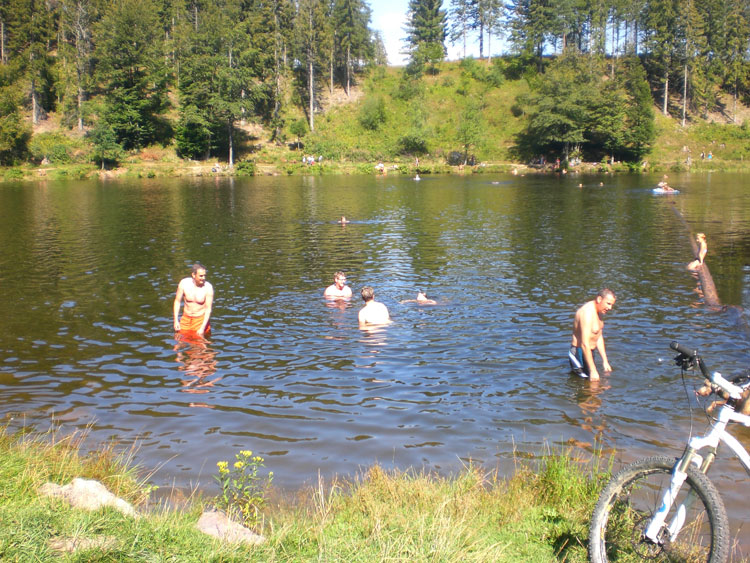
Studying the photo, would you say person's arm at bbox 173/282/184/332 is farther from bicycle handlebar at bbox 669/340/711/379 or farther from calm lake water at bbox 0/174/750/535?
bicycle handlebar at bbox 669/340/711/379

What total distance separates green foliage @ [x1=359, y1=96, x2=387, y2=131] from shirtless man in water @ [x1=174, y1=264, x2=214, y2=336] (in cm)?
7977

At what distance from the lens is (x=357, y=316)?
1552 cm

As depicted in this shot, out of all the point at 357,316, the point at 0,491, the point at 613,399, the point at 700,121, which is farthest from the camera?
the point at 700,121

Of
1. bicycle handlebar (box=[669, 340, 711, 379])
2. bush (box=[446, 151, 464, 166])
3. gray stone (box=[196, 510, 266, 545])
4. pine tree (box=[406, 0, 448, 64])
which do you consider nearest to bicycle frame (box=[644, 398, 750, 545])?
bicycle handlebar (box=[669, 340, 711, 379])

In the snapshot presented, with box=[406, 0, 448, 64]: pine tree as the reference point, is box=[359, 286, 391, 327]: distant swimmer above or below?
below

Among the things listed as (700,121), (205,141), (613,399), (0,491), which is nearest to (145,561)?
(0,491)

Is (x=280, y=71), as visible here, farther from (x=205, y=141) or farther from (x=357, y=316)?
(x=357, y=316)

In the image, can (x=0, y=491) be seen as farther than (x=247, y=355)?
No

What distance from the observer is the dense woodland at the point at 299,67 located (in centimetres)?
7562

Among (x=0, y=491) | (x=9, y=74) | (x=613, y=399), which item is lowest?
(x=613, y=399)

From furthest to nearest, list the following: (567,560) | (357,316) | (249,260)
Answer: (249,260), (357,316), (567,560)

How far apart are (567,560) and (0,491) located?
16.2 ft

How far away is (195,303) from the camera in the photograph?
13555 millimetres

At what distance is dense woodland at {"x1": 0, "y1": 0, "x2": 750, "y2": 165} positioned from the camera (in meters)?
75.6
